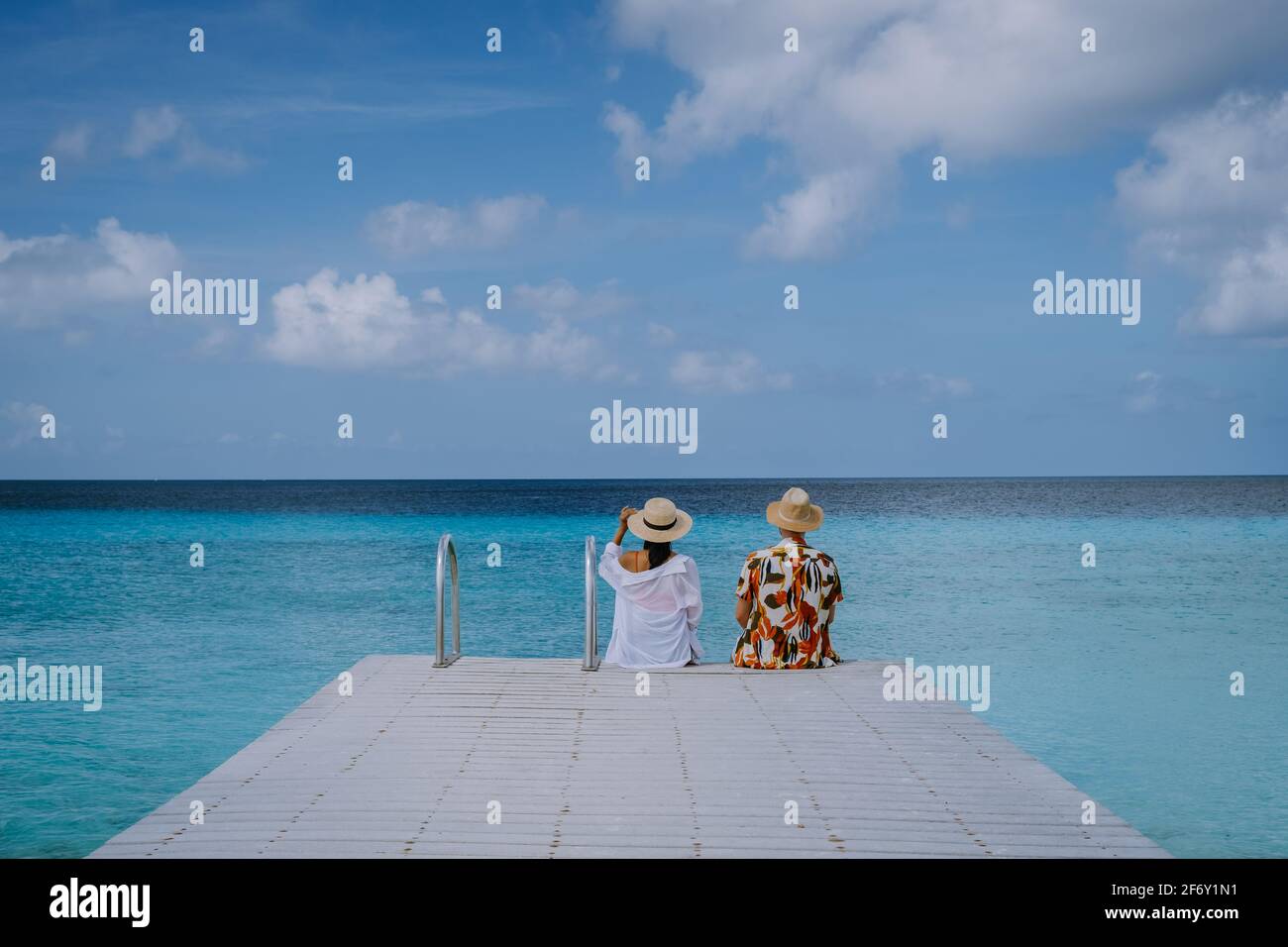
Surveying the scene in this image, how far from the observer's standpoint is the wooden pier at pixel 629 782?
436 cm

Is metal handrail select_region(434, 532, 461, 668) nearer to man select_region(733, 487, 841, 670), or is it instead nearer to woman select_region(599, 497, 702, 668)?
woman select_region(599, 497, 702, 668)

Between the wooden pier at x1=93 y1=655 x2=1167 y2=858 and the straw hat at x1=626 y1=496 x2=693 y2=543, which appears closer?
the wooden pier at x1=93 y1=655 x2=1167 y2=858

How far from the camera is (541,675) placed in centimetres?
791

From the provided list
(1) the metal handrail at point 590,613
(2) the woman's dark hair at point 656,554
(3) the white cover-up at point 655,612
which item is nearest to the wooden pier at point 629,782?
(1) the metal handrail at point 590,613

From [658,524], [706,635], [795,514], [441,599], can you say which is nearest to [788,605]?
[795,514]

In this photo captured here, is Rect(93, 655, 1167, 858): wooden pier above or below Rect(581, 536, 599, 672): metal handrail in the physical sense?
below

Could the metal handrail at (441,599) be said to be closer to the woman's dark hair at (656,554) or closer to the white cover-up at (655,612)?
the white cover-up at (655,612)

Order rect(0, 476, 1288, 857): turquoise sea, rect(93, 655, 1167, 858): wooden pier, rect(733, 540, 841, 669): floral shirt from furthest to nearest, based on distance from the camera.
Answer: rect(0, 476, 1288, 857): turquoise sea, rect(733, 540, 841, 669): floral shirt, rect(93, 655, 1167, 858): wooden pier

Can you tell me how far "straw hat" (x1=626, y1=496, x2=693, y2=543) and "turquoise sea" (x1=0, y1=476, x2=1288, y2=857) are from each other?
371cm

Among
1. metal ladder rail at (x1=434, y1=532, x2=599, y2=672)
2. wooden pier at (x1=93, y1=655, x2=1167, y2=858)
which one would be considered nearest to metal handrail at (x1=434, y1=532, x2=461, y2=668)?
metal ladder rail at (x1=434, y1=532, x2=599, y2=672)

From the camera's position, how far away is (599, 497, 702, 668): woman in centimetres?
788

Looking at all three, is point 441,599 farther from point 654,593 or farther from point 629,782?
point 629,782

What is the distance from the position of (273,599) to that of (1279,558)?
23.8m
